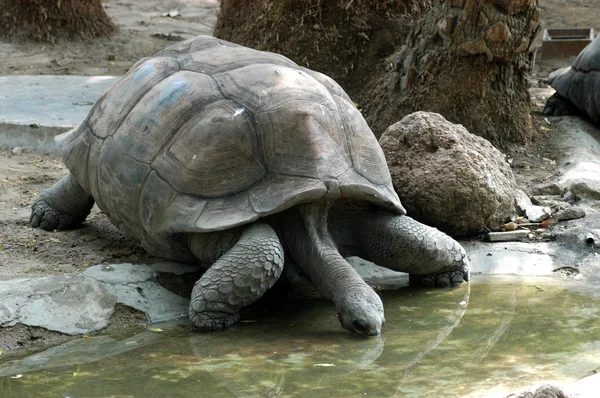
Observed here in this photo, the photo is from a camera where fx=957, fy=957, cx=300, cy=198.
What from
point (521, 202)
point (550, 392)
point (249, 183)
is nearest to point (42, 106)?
point (249, 183)

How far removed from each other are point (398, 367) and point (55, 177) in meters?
3.26

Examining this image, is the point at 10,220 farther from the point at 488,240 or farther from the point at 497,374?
the point at 497,374

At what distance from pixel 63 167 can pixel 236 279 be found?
278 centimetres

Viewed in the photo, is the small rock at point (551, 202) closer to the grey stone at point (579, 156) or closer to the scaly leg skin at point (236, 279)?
the grey stone at point (579, 156)

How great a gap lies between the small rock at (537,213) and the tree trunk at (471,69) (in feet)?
3.71

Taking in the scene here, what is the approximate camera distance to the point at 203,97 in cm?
437

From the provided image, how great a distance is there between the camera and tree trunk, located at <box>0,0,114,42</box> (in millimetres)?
10688

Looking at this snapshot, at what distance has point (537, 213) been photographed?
5.52 metres

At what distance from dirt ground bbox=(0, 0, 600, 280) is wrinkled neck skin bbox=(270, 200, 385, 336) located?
85 centimetres

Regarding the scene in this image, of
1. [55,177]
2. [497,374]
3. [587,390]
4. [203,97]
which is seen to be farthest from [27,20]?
[587,390]

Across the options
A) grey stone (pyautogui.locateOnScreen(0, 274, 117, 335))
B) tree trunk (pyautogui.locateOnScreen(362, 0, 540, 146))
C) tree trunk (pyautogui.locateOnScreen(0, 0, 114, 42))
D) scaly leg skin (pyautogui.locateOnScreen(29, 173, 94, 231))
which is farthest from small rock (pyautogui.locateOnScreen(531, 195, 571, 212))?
tree trunk (pyautogui.locateOnScreen(0, 0, 114, 42))

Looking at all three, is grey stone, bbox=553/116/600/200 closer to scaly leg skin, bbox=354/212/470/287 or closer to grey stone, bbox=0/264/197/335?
scaly leg skin, bbox=354/212/470/287

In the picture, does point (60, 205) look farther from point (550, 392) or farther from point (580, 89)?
point (580, 89)

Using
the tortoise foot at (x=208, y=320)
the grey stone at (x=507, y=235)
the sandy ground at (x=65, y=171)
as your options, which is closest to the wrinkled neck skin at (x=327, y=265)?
the tortoise foot at (x=208, y=320)
